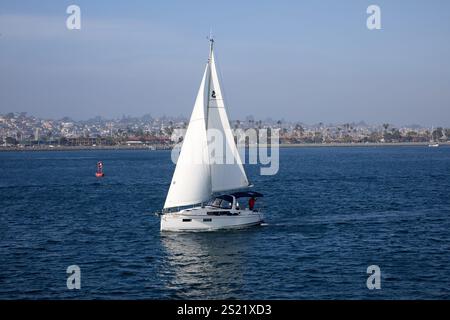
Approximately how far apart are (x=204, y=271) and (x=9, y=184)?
66387 millimetres

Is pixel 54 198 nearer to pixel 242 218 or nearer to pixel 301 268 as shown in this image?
pixel 242 218

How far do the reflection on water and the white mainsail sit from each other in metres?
2.91

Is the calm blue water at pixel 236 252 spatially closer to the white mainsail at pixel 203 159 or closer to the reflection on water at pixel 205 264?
the reflection on water at pixel 205 264

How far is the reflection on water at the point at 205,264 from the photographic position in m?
30.2

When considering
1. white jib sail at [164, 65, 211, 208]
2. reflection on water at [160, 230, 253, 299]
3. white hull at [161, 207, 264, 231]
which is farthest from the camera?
white jib sail at [164, 65, 211, 208]

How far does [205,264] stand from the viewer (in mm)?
35406

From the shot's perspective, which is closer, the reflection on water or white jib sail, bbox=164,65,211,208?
the reflection on water

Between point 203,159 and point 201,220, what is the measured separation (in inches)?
167

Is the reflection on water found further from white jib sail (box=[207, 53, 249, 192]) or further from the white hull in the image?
white jib sail (box=[207, 53, 249, 192])

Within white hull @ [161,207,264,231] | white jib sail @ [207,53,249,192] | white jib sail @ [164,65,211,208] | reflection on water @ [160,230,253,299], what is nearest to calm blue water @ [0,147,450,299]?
reflection on water @ [160,230,253,299]

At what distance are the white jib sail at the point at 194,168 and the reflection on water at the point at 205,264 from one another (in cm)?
257

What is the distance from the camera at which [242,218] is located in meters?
44.4

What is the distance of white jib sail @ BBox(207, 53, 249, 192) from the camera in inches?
1770

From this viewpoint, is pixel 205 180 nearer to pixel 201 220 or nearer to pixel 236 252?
pixel 201 220
